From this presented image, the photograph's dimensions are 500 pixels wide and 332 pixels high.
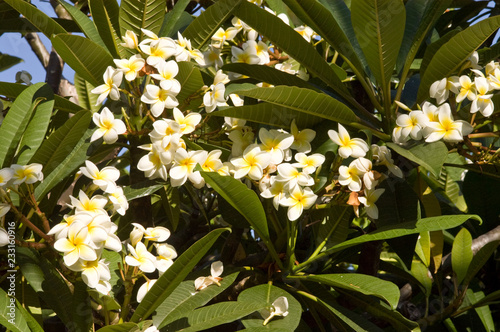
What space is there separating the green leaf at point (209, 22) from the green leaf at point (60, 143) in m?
0.37

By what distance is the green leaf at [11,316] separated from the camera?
1.05 metres

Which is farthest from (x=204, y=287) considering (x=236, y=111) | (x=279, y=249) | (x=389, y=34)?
(x=389, y=34)

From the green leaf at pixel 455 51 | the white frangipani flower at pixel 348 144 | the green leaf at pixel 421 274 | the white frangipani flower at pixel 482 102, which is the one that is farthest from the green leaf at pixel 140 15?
the green leaf at pixel 421 274

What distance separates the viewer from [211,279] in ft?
4.12

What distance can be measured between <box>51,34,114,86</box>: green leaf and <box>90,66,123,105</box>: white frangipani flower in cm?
6

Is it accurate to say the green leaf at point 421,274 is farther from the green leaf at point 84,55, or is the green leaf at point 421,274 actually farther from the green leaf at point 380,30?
the green leaf at point 84,55

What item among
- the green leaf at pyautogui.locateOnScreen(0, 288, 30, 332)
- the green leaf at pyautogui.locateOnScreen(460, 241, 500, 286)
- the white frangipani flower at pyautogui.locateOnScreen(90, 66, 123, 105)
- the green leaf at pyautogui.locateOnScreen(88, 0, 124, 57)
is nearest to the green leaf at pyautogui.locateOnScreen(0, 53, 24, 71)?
the green leaf at pyautogui.locateOnScreen(88, 0, 124, 57)

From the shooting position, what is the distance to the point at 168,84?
4.06ft

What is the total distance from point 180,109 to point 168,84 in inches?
5.9

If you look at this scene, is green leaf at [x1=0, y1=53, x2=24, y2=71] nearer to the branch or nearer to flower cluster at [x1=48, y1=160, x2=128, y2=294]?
the branch

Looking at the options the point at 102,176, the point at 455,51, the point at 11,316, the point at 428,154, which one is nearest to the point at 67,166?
the point at 102,176

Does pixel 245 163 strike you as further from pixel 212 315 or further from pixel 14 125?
pixel 14 125

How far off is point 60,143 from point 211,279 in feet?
1.55

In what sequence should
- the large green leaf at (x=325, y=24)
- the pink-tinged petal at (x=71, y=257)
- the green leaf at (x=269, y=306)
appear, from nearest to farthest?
the pink-tinged petal at (x=71, y=257)
the green leaf at (x=269, y=306)
the large green leaf at (x=325, y=24)
